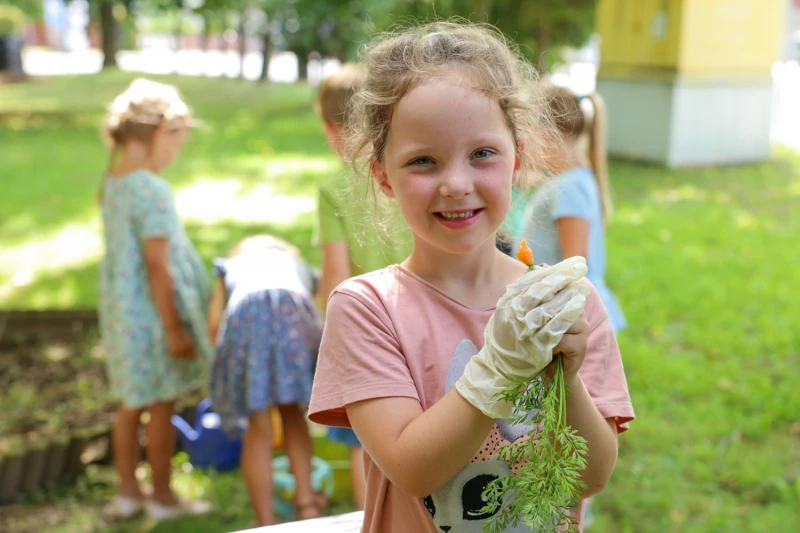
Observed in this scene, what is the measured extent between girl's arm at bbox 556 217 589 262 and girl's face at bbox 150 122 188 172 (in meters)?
1.59

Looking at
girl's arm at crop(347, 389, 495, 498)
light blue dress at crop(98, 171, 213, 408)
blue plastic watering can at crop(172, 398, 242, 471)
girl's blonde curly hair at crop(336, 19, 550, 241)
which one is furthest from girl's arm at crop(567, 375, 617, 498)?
blue plastic watering can at crop(172, 398, 242, 471)

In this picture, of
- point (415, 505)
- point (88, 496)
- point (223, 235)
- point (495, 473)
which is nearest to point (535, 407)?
point (495, 473)

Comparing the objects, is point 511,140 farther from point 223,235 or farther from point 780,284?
point 223,235

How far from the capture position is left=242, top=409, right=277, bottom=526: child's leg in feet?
11.0

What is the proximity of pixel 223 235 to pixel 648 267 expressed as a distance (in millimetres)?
3543

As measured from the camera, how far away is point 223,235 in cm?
765

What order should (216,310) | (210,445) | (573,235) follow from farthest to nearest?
1. (210,445)
2. (216,310)
3. (573,235)

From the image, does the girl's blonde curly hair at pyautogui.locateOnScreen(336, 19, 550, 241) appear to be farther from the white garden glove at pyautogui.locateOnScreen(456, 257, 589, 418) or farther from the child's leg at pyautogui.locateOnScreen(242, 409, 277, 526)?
the child's leg at pyautogui.locateOnScreen(242, 409, 277, 526)

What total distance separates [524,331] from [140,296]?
104 inches

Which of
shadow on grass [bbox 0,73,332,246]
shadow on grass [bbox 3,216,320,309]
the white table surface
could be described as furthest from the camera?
shadow on grass [bbox 0,73,332,246]

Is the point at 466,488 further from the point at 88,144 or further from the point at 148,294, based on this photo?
the point at 88,144

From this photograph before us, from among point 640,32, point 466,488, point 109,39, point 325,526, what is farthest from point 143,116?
point 109,39

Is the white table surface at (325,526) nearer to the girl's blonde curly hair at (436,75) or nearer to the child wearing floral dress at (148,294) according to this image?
the girl's blonde curly hair at (436,75)

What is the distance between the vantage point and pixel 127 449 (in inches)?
146
